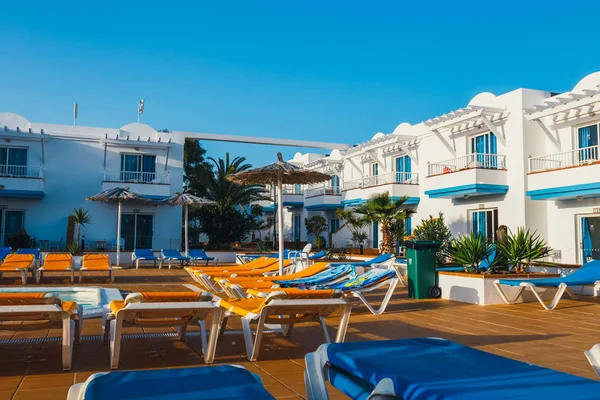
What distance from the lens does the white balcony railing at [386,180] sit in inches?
1001

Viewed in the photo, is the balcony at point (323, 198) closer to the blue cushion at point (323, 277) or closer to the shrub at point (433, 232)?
the shrub at point (433, 232)

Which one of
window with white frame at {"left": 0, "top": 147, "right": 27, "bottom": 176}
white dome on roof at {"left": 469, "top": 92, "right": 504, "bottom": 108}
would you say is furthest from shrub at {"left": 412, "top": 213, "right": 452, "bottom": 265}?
window with white frame at {"left": 0, "top": 147, "right": 27, "bottom": 176}

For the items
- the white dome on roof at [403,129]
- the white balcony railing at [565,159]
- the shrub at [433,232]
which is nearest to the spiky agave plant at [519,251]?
the shrub at [433,232]

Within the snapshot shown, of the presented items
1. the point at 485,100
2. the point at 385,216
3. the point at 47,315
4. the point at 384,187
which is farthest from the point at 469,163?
the point at 47,315

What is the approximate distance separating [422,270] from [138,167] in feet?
65.5

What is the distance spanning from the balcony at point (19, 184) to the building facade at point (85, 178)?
40 millimetres

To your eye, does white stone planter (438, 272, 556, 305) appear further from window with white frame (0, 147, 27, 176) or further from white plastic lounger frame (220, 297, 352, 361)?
window with white frame (0, 147, 27, 176)

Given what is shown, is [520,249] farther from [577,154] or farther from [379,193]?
[379,193]

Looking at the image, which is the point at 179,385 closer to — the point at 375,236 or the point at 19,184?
the point at 19,184

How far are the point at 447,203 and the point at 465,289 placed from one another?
13.4 metres

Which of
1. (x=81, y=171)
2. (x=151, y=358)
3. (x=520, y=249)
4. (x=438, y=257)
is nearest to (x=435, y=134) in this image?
(x=438, y=257)

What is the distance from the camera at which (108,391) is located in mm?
2270

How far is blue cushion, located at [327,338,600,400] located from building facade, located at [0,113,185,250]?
80.2 ft

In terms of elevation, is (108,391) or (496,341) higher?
(108,391)
